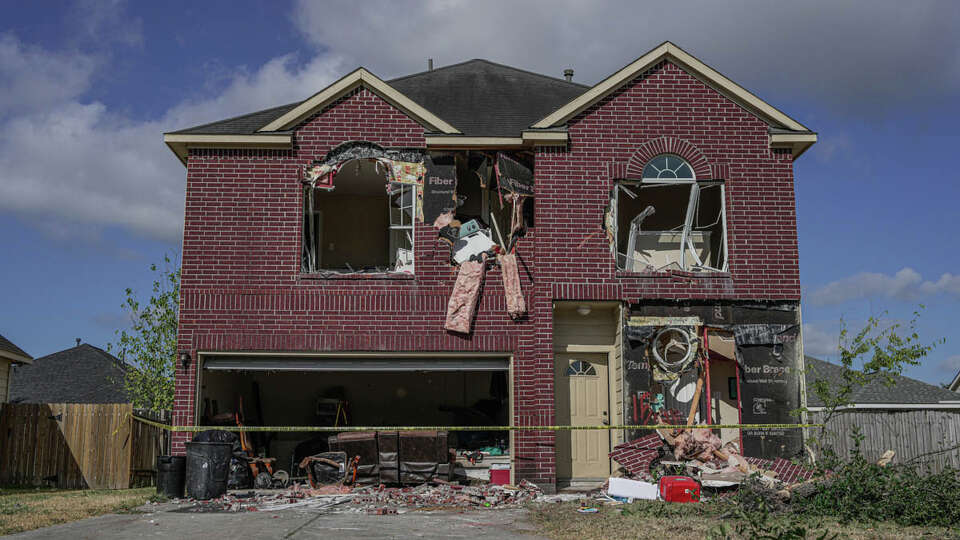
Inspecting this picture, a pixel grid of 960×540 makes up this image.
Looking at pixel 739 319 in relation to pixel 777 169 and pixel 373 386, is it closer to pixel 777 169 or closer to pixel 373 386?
pixel 777 169

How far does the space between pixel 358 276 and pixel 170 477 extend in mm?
4374

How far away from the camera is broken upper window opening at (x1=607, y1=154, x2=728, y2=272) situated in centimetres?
1549

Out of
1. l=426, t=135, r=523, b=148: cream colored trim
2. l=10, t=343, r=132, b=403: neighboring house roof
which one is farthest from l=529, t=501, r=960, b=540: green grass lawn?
l=10, t=343, r=132, b=403: neighboring house roof

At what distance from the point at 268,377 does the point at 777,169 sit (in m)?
11.4

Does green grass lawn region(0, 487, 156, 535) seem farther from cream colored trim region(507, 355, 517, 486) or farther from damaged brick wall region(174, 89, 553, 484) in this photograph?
cream colored trim region(507, 355, 517, 486)

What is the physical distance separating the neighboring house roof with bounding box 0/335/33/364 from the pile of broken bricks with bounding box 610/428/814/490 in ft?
50.1

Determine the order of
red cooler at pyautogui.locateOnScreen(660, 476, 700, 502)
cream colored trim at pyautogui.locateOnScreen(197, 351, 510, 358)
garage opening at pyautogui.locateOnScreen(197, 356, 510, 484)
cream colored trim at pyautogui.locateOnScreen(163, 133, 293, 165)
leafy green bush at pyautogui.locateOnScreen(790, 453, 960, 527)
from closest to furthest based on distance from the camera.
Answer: leafy green bush at pyautogui.locateOnScreen(790, 453, 960, 527) < red cooler at pyautogui.locateOnScreen(660, 476, 700, 502) < cream colored trim at pyautogui.locateOnScreen(197, 351, 510, 358) < cream colored trim at pyautogui.locateOnScreen(163, 133, 293, 165) < garage opening at pyautogui.locateOnScreen(197, 356, 510, 484)

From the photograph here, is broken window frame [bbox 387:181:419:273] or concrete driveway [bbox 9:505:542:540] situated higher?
broken window frame [bbox 387:181:419:273]

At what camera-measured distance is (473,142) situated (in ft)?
50.8

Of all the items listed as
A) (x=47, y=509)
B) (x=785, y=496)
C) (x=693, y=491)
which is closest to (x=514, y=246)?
(x=693, y=491)

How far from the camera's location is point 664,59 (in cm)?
1588

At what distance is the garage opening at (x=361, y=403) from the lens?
57.8 ft

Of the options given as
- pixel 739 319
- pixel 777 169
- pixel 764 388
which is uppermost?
pixel 777 169

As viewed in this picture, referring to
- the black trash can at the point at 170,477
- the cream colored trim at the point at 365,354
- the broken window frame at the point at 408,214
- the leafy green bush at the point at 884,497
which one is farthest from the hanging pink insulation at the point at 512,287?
the black trash can at the point at 170,477
